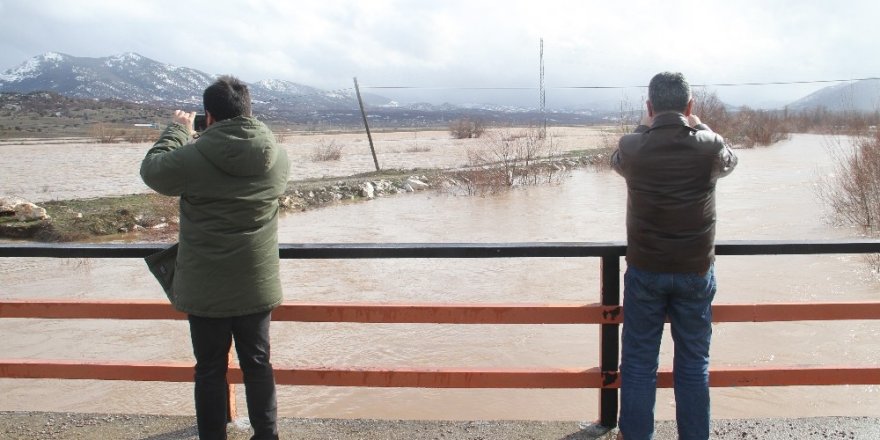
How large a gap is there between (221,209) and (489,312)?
1336 millimetres

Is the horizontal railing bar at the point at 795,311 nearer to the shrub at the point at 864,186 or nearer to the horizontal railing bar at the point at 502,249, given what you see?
the horizontal railing bar at the point at 502,249

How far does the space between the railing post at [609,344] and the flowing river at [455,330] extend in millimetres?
2652

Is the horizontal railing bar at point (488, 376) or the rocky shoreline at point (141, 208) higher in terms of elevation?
the horizontal railing bar at point (488, 376)

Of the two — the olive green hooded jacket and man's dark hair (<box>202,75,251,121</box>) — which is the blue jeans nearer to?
the olive green hooded jacket

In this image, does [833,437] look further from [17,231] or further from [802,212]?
[802,212]

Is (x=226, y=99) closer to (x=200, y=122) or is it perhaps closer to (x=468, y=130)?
(x=200, y=122)

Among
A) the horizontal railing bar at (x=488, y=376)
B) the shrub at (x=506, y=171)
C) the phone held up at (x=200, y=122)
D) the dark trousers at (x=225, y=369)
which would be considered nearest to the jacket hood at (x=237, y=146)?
the phone held up at (x=200, y=122)

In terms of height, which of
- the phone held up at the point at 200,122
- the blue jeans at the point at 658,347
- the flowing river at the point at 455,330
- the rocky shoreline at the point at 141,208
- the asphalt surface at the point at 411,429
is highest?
the phone held up at the point at 200,122

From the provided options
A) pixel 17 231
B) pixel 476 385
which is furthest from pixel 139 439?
pixel 17 231

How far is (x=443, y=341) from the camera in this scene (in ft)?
28.0

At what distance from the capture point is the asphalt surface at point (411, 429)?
3.59 m

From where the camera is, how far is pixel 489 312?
344 cm

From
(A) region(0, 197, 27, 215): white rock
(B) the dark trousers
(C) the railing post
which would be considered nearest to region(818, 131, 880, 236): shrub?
(C) the railing post

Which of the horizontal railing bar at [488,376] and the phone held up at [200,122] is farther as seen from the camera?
the horizontal railing bar at [488,376]
